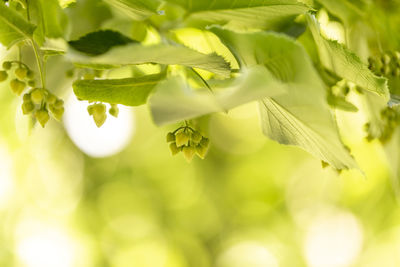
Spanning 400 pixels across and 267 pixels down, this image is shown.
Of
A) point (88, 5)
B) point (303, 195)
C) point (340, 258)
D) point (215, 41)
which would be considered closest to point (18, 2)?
point (88, 5)

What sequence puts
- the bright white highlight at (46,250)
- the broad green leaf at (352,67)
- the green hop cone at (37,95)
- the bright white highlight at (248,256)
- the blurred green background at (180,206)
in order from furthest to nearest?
the bright white highlight at (248,256) < the bright white highlight at (46,250) < the blurred green background at (180,206) < the green hop cone at (37,95) < the broad green leaf at (352,67)

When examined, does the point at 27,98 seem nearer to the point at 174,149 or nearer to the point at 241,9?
the point at 174,149

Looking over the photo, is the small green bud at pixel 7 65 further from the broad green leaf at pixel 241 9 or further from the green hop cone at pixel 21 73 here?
the broad green leaf at pixel 241 9

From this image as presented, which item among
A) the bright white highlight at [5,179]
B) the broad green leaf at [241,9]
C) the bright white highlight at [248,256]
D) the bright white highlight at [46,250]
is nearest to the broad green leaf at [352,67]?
the broad green leaf at [241,9]

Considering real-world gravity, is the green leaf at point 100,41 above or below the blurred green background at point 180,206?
below

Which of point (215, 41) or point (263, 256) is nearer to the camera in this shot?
point (215, 41)

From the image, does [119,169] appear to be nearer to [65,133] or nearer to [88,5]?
[65,133]

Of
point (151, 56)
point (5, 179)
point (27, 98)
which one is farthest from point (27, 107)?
point (5, 179)
